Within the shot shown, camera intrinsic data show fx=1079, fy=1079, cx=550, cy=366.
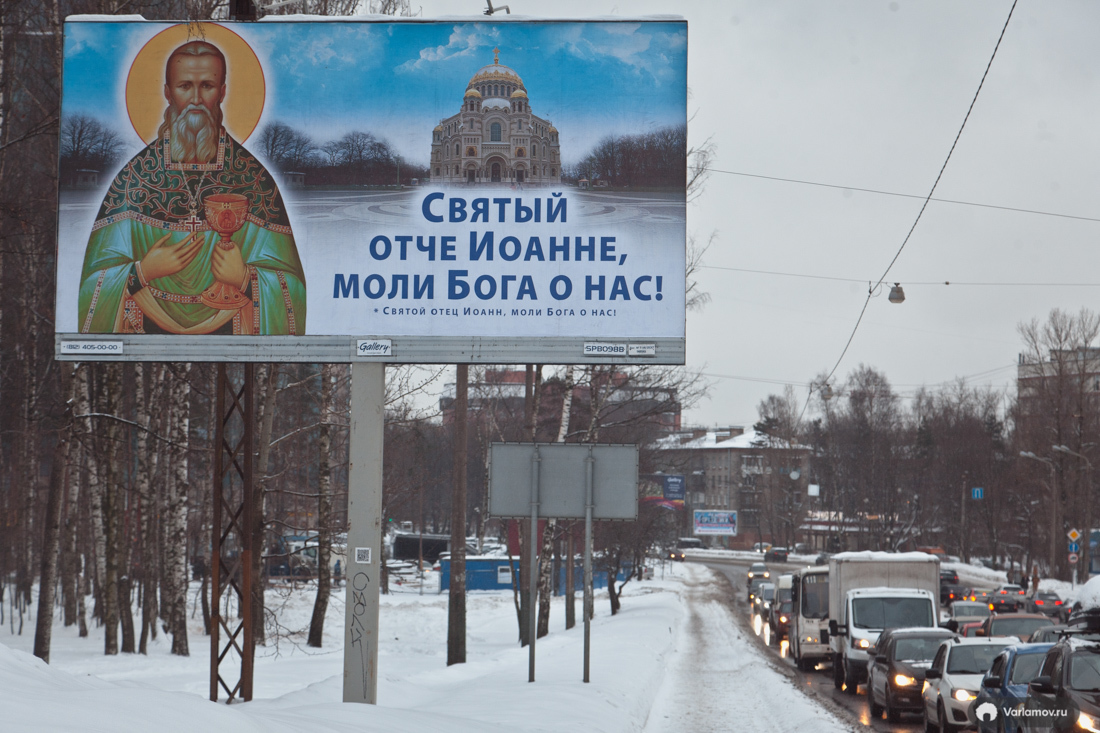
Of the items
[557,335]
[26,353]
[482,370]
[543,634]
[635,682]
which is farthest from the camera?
[482,370]

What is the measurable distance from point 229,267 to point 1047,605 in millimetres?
40091

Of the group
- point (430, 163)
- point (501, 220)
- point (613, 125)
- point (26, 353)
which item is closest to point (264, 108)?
point (430, 163)

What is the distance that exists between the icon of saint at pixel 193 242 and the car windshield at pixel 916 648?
11.0 metres

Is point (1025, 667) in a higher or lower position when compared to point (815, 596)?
higher

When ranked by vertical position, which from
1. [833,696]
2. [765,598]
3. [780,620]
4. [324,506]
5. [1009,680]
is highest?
[324,506]

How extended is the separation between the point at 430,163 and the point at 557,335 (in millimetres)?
2450

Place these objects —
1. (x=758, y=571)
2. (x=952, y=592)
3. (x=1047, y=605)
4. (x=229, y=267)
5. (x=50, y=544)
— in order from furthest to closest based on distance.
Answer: (x=758, y=571), (x=952, y=592), (x=1047, y=605), (x=50, y=544), (x=229, y=267)

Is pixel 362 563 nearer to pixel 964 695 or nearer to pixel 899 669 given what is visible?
pixel 964 695

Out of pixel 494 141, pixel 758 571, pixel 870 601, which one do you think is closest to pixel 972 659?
pixel 870 601

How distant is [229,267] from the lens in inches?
482

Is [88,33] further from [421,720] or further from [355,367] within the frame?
[421,720]

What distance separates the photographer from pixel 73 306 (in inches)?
484


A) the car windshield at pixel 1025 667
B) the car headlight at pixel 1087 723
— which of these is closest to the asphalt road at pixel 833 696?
the car windshield at pixel 1025 667

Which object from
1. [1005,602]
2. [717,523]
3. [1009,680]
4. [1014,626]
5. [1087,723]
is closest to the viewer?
[1087,723]
